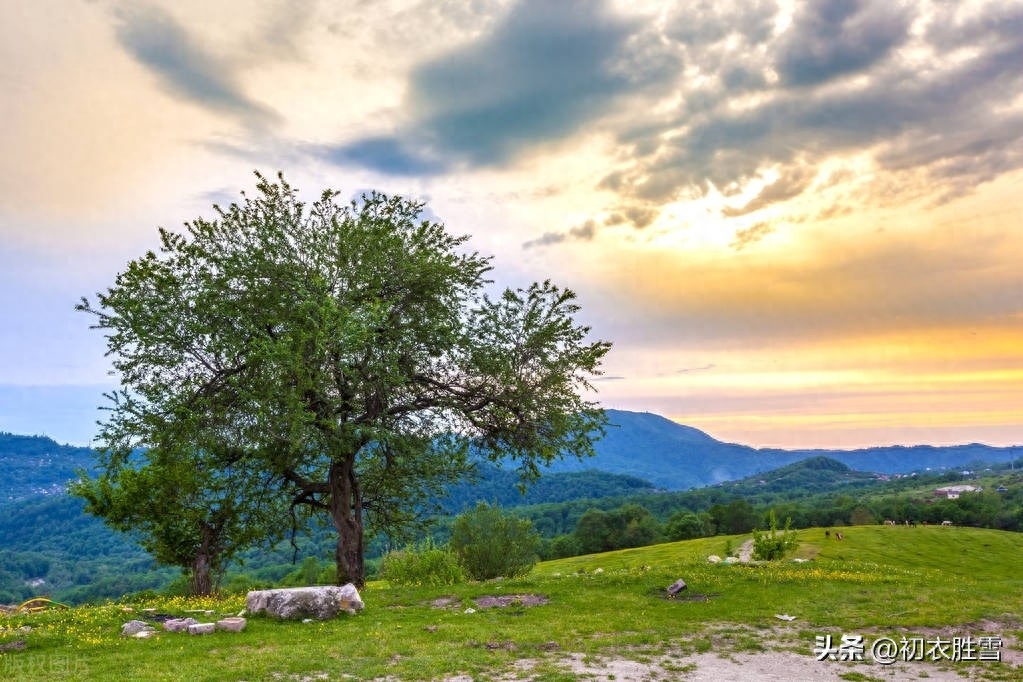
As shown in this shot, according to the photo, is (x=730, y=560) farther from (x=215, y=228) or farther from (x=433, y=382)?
(x=215, y=228)

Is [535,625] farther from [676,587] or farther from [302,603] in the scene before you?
[302,603]

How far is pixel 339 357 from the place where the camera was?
2708 cm

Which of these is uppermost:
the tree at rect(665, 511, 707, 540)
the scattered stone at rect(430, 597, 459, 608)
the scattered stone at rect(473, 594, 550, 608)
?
the scattered stone at rect(473, 594, 550, 608)

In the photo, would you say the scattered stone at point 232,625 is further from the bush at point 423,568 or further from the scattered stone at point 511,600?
the bush at point 423,568

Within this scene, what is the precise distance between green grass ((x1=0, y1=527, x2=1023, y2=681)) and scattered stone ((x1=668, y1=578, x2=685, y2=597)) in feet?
1.65

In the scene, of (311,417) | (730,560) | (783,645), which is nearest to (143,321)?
(311,417)

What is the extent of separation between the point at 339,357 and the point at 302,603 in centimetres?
957

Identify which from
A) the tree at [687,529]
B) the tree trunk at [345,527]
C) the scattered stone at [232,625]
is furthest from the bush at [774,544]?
the tree at [687,529]

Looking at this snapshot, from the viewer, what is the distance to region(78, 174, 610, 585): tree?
27.4 m

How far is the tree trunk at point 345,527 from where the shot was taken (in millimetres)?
30703

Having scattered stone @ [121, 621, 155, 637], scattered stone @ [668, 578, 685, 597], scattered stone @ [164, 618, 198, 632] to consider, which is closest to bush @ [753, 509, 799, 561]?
scattered stone @ [668, 578, 685, 597]

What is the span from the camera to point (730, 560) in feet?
109

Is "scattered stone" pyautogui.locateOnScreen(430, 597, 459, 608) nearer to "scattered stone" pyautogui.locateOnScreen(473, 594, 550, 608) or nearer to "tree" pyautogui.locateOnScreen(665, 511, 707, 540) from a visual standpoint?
"scattered stone" pyautogui.locateOnScreen(473, 594, 550, 608)

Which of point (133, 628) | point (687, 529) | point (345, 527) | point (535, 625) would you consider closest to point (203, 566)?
point (345, 527)
